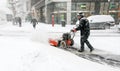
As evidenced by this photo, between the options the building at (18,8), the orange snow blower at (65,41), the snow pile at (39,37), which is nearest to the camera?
the snow pile at (39,37)

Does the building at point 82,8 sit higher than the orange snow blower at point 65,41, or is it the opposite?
the building at point 82,8

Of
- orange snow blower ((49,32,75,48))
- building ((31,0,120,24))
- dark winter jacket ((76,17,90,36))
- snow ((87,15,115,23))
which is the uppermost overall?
building ((31,0,120,24))

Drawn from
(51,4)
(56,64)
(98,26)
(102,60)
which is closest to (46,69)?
(56,64)

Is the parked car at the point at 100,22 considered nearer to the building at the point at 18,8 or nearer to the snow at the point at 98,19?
the snow at the point at 98,19

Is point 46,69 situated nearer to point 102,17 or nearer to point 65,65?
point 65,65

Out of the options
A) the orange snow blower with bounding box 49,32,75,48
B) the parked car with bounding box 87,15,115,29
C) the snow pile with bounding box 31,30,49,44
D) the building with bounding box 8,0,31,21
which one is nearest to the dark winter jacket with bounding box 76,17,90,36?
the orange snow blower with bounding box 49,32,75,48

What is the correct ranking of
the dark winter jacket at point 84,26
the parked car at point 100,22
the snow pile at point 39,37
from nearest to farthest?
the dark winter jacket at point 84,26 → the snow pile at point 39,37 → the parked car at point 100,22

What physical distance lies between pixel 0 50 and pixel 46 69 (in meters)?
1.93

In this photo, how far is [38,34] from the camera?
9.98 m

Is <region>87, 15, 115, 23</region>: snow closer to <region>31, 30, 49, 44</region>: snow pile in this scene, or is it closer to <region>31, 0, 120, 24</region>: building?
<region>31, 0, 120, 24</region>: building

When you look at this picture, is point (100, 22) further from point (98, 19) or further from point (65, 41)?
point (65, 41)

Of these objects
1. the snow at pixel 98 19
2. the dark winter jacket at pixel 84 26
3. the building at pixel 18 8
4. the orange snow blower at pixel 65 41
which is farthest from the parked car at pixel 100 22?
the building at pixel 18 8

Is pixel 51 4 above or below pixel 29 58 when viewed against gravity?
above

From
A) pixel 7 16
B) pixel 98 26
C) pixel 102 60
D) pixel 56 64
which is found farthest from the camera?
pixel 7 16
